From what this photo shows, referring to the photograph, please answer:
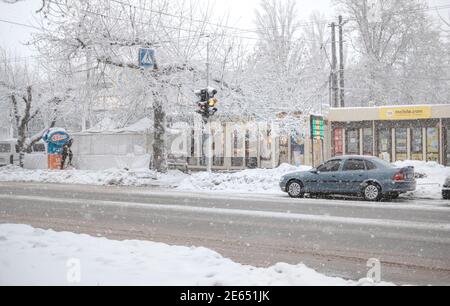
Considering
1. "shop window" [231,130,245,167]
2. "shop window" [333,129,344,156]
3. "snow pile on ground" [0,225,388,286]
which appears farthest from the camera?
"shop window" [231,130,245,167]

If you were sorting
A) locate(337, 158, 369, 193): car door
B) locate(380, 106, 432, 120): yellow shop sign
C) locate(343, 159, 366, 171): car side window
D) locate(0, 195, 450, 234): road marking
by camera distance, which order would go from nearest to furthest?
locate(0, 195, 450, 234): road marking → locate(337, 158, 369, 193): car door → locate(343, 159, 366, 171): car side window → locate(380, 106, 432, 120): yellow shop sign

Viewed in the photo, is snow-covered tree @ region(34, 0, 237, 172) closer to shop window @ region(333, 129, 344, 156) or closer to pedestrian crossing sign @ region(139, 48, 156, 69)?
pedestrian crossing sign @ region(139, 48, 156, 69)

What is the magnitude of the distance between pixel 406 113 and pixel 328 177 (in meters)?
11.0

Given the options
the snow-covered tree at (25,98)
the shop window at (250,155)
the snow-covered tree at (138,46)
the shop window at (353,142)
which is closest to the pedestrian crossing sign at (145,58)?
the snow-covered tree at (138,46)

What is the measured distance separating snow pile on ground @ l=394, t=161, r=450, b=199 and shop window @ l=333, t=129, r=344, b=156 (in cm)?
446

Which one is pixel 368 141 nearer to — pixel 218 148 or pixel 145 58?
pixel 218 148

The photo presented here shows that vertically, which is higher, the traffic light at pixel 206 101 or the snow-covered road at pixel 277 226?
the traffic light at pixel 206 101

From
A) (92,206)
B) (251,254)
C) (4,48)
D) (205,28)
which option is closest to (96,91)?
(205,28)

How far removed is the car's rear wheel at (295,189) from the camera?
17.8 metres

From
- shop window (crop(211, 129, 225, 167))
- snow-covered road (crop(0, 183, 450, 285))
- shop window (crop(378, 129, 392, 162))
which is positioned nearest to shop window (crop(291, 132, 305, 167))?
shop window (crop(211, 129, 225, 167))

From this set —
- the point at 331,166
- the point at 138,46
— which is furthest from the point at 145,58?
the point at 331,166

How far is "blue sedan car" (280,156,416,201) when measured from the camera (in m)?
16.4

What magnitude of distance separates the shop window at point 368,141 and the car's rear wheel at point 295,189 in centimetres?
1091

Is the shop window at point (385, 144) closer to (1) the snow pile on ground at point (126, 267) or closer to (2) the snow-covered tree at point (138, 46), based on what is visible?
(2) the snow-covered tree at point (138, 46)
